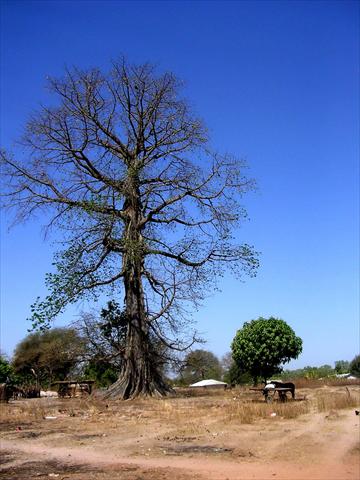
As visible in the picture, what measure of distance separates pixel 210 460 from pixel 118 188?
14.8m

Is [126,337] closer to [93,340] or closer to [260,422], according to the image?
[93,340]

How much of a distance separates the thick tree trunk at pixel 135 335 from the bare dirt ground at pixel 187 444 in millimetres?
5099

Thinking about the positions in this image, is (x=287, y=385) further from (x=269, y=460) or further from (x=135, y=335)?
(x=269, y=460)

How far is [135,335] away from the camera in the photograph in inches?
802

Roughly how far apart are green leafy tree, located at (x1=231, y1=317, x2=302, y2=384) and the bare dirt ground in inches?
673

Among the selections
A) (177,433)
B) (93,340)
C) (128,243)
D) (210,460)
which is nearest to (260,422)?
(177,433)

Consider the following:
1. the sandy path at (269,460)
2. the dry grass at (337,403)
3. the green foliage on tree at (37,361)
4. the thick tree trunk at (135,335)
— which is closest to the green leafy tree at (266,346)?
the green foliage on tree at (37,361)

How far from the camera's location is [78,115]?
20.9 meters

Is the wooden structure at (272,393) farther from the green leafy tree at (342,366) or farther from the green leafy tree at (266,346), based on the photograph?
the green leafy tree at (342,366)

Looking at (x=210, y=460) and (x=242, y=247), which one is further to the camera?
(x=242, y=247)

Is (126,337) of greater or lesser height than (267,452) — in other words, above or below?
above

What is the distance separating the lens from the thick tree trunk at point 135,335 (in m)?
19.4

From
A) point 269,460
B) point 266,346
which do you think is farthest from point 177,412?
point 266,346

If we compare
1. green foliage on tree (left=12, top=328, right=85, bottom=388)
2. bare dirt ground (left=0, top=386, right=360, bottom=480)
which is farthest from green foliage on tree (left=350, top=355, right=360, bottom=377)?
bare dirt ground (left=0, top=386, right=360, bottom=480)
